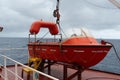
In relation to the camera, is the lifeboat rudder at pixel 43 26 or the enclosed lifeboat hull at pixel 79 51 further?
the lifeboat rudder at pixel 43 26

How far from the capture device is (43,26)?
440 inches

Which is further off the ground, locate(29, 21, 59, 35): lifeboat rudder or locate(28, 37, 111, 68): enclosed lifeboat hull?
locate(29, 21, 59, 35): lifeboat rudder

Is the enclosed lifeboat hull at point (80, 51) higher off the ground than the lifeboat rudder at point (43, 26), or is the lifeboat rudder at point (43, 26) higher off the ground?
the lifeboat rudder at point (43, 26)

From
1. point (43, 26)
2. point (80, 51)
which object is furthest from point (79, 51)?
point (43, 26)

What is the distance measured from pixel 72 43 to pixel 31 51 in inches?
127

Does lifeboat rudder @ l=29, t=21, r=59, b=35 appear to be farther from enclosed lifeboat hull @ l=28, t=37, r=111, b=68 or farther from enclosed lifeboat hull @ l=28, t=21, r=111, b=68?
enclosed lifeboat hull @ l=28, t=37, r=111, b=68

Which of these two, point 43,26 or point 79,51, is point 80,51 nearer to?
point 79,51

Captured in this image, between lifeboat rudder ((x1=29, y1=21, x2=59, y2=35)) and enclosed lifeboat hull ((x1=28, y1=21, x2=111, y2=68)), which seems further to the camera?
lifeboat rudder ((x1=29, y1=21, x2=59, y2=35))

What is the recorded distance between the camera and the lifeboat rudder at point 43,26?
10.7 metres

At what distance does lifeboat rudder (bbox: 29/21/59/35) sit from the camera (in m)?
10.7

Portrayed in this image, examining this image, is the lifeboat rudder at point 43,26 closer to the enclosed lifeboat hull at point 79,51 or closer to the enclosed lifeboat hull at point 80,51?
the enclosed lifeboat hull at point 79,51

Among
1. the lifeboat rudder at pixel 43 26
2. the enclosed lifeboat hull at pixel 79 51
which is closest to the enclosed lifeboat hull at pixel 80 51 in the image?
the enclosed lifeboat hull at pixel 79 51

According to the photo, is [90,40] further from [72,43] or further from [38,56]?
[38,56]

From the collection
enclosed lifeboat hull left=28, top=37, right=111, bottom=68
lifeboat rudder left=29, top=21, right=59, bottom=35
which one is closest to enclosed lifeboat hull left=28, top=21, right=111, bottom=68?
enclosed lifeboat hull left=28, top=37, right=111, bottom=68
